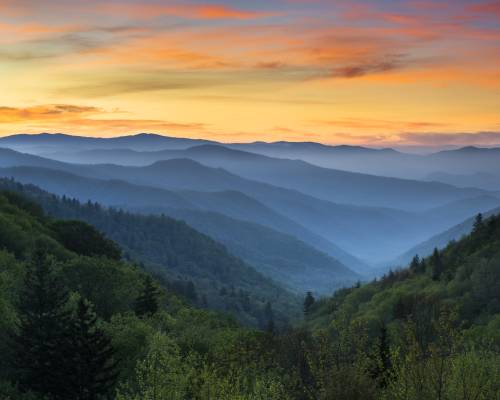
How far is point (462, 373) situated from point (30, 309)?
36.7 m

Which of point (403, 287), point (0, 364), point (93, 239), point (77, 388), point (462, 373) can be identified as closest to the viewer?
point (462, 373)

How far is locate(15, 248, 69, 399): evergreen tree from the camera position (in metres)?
41.2

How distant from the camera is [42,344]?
43.5 m

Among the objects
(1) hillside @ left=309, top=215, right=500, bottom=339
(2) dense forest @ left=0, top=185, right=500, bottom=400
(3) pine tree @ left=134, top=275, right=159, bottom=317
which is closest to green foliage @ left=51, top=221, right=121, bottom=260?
(2) dense forest @ left=0, top=185, right=500, bottom=400

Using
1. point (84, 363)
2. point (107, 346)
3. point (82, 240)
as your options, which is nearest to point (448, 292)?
point (82, 240)

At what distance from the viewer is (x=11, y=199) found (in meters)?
159

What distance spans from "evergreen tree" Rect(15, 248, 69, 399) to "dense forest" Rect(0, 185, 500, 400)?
0.31ft

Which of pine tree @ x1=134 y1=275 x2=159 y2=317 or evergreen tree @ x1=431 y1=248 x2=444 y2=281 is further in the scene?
evergreen tree @ x1=431 y1=248 x2=444 y2=281

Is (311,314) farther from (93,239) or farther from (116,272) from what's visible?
(116,272)

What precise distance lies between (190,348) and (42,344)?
15324 mm

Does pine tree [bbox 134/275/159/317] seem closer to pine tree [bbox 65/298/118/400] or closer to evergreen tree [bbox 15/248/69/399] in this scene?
evergreen tree [bbox 15/248/69/399]

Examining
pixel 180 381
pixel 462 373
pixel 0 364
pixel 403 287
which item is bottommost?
pixel 403 287

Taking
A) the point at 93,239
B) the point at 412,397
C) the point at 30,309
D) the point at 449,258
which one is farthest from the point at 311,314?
the point at 412,397

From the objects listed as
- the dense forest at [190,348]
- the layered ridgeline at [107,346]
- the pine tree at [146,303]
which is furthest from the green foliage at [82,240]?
the pine tree at [146,303]
